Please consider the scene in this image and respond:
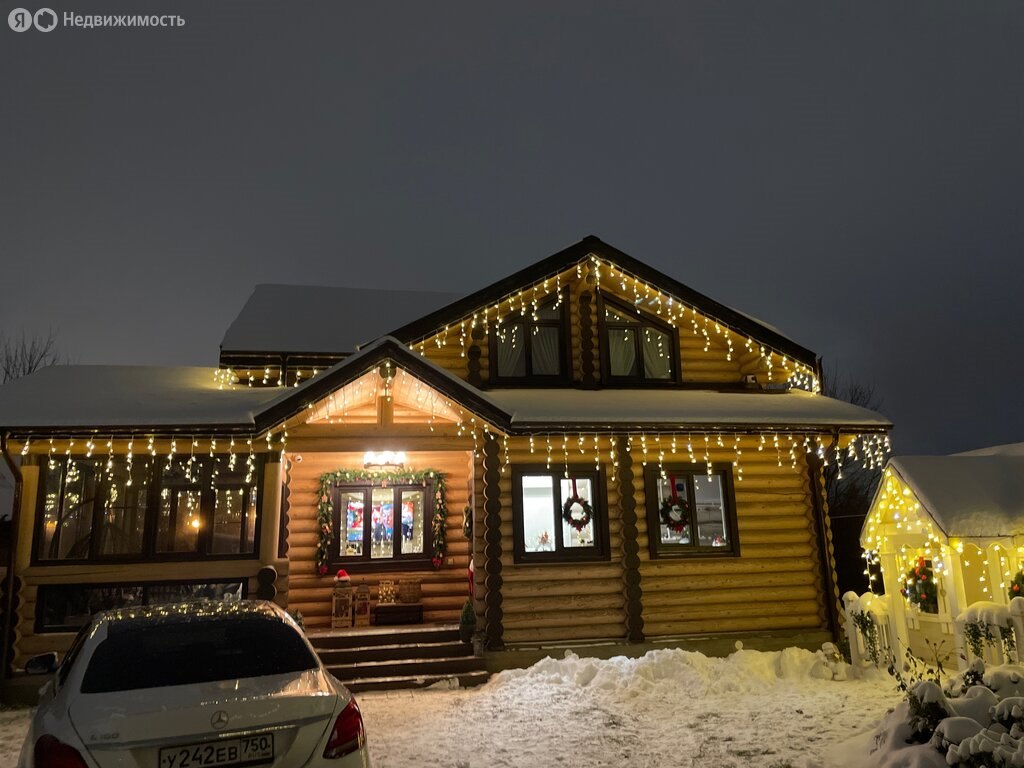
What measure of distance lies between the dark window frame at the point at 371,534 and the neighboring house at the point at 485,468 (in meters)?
0.04

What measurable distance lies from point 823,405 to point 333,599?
881 centimetres

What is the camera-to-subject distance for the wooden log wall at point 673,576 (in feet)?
34.9

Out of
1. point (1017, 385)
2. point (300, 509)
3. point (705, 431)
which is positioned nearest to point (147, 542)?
point (300, 509)

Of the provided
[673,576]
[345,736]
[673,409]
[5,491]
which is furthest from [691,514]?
[5,491]

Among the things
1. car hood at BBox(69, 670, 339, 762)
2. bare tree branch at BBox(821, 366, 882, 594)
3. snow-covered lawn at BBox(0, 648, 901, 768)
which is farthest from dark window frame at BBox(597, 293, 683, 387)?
car hood at BBox(69, 670, 339, 762)

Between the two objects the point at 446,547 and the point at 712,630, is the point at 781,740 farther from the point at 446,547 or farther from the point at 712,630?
the point at 446,547

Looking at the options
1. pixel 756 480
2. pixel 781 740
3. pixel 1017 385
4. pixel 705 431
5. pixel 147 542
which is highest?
pixel 1017 385

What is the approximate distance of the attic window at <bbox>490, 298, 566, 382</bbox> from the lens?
12289 mm

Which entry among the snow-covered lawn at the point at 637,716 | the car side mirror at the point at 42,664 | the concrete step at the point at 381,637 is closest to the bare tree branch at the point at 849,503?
the snow-covered lawn at the point at 637,716

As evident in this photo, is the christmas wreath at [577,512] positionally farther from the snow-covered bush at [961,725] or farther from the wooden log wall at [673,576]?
the snow-covered bush at [961,725]

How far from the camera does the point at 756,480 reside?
11672 millimetres

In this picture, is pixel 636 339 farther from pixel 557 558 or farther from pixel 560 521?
pixel 557 558

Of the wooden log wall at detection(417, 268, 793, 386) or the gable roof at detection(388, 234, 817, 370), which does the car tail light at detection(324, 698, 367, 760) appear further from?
the wooden log wall at detection(417, 268, 793, 386)

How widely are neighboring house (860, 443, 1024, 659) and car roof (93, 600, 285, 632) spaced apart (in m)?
8.31
